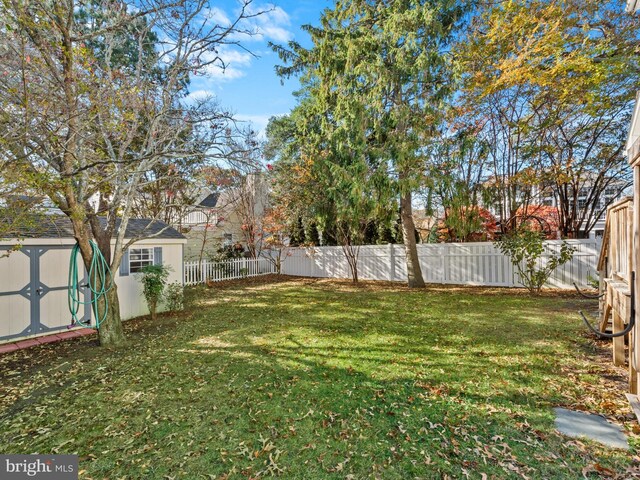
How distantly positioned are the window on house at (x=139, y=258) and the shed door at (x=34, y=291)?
4.61 ft

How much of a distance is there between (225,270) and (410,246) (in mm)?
7791

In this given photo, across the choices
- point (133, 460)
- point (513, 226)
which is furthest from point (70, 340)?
point (513, 226)

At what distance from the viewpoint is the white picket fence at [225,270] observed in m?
11.5

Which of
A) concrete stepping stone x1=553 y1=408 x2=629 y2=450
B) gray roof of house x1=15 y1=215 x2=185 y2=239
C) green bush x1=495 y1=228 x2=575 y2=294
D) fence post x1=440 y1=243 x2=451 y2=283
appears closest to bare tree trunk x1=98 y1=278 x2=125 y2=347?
gray roof of house x1=15 y1=215 x2=185 y2=239

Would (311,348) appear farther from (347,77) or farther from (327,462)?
(347,77)

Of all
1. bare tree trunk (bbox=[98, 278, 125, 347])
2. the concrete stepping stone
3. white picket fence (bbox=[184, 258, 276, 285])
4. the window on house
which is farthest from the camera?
white picket fence (bbox=[184, 258, 276, 285])

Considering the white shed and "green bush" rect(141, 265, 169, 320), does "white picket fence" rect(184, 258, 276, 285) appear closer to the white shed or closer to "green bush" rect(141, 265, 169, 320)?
"green bush" rect(141, 265, 169, 320)

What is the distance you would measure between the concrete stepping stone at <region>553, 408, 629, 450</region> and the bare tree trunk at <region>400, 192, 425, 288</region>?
733 cm

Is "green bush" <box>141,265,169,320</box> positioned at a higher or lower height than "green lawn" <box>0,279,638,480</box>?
higher

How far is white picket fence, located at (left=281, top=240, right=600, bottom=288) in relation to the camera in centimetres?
823

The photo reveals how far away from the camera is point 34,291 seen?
5301mm

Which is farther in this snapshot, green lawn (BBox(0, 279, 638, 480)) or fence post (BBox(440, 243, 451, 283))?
fence post (BBox(440, 243, 451, 283))

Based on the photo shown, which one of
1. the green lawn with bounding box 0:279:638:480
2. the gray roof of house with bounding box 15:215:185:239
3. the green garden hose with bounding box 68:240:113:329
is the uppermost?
the gray roof of house with bounding box 15:215:185:239

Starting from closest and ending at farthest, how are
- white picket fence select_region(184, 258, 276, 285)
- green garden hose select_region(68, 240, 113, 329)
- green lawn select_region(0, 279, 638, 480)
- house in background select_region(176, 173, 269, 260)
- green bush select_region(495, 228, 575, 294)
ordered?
green lawn select_region(0, 279, 638, 480) < green garden hose select_region(68, 240, 113, 329) < green bush select_region(495, 228, 575, 294) < white picket fence select_region(184, 258, 276, 285) < house in background select_region(176, 173, 269, 260)
